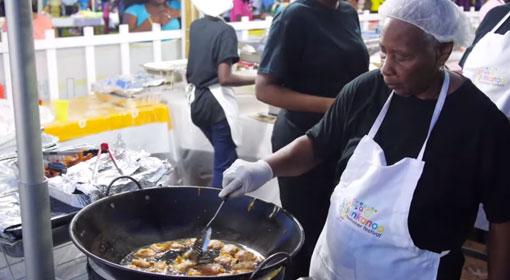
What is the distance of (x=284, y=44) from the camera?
1.65m

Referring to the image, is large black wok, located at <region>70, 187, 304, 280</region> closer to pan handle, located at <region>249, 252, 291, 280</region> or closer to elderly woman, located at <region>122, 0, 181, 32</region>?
pan handle, located at <region>249, 252, 291, 280</region>

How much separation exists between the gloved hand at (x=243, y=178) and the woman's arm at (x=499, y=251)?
1.70ft

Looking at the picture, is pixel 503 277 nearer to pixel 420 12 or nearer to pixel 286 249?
pixel 286 249

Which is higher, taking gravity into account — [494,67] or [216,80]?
[494,67]

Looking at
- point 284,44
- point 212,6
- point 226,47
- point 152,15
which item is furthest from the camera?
point 152,15

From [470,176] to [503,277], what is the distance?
0.23 meters

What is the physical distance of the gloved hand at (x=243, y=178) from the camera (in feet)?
3.97

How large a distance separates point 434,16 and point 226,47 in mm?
1844

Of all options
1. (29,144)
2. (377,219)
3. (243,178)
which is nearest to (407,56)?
(377,219)

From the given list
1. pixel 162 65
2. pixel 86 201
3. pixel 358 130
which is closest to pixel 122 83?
pixel 162 65

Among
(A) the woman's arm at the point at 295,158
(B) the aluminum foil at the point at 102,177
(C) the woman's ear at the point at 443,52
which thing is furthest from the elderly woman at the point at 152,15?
(C) the woman's ear at the point at 443,52

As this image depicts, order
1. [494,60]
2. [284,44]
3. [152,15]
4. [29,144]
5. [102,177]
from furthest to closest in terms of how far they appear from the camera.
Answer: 1. [152,15]
2. [494,60]
3. [284,44]
4. [102,177]
5. [29,144]

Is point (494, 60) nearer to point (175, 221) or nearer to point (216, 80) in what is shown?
point (175, 221)

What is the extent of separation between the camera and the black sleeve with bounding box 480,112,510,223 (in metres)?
1.08
